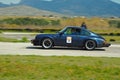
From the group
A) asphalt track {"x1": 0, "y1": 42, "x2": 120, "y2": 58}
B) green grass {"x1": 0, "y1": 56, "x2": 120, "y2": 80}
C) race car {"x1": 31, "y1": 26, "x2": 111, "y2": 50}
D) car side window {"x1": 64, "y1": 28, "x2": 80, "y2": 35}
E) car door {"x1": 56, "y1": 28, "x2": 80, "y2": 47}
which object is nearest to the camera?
green grass {"x1": 0, "y1": 56, "x2": 120, "y2": 80}

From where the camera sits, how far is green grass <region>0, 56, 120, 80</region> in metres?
13.2

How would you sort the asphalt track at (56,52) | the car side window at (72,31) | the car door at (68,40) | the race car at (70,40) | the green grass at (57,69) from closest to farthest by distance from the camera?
1. the green grass at (57,69)
2. the asphalt track at (56,52)
3. the race car at (70,40)
4. the car door at (68,40)
5. the car side window at (72,31)

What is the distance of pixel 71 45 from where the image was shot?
24.2 m

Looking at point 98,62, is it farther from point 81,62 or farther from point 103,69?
point 103,69

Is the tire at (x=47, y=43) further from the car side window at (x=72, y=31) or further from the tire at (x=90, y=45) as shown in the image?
the tire at (x=90, y=45)

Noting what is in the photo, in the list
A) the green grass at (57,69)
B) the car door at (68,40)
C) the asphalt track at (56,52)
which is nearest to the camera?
the green grass at (57,69)

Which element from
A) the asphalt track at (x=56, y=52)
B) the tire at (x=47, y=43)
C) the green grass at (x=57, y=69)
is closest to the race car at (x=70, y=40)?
the tire at (x=47, y=43)

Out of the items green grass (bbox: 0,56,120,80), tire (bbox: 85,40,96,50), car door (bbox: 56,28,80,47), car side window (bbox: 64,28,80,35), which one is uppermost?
car side window (bbox: 64,28,80,35)

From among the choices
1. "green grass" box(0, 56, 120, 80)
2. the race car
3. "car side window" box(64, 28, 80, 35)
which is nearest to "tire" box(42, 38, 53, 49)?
the race car

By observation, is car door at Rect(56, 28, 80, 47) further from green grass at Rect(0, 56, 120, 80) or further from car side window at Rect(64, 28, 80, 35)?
Answer: green grass at Rect(0, 56, 120, 80)

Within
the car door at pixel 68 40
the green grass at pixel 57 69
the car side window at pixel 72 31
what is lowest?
the green grass at pixel 57 69

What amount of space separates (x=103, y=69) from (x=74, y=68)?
3.11ft

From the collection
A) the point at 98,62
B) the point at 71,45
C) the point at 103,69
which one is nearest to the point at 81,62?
the point at 98,62

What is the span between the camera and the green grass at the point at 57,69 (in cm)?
1325
